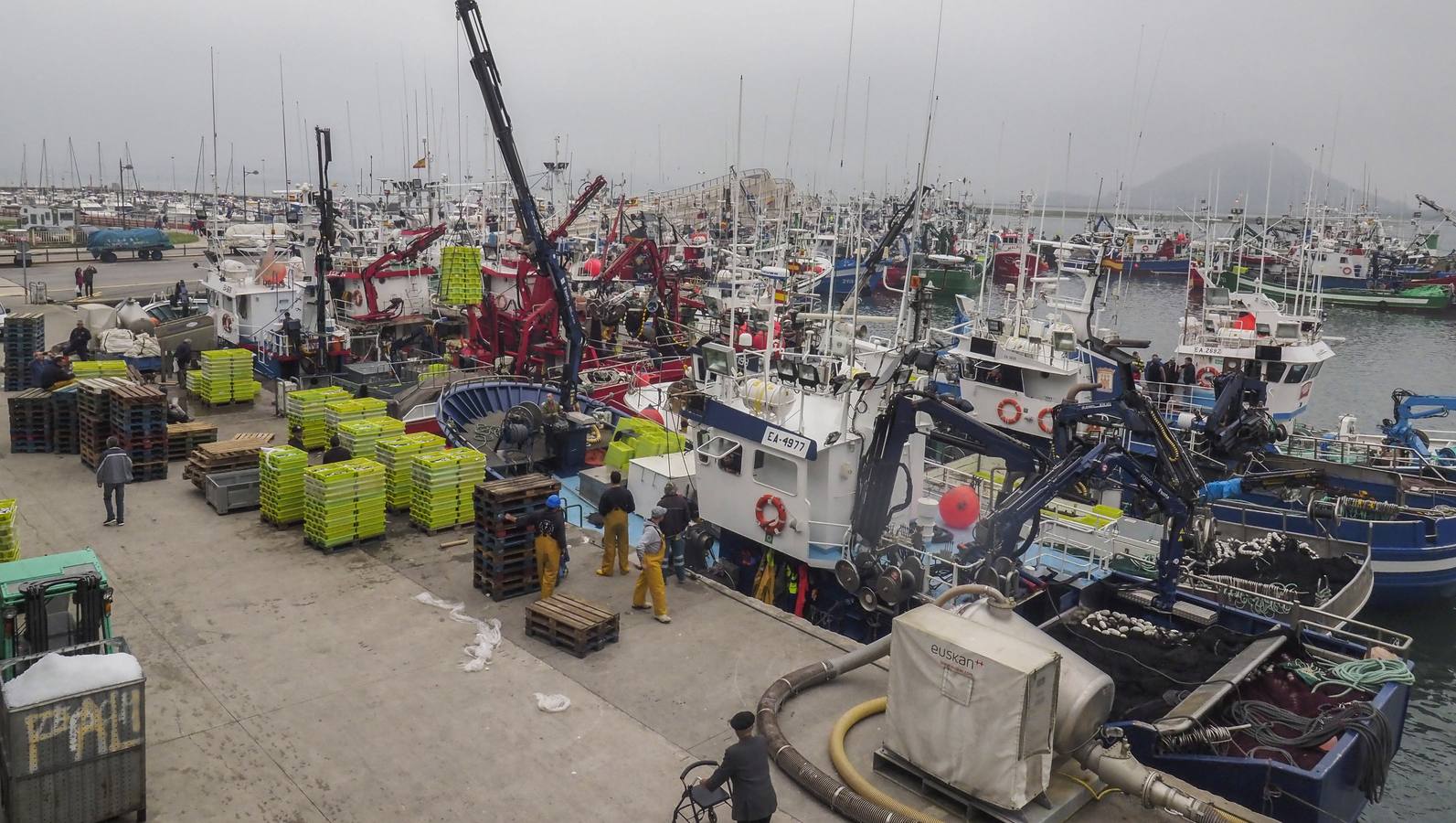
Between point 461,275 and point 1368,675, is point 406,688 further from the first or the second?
point 461,275

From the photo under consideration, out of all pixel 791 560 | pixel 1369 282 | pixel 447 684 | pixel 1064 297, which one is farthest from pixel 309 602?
pixel 1369 282

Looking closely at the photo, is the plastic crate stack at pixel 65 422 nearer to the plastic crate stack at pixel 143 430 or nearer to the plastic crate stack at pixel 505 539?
the plastic crate stack at pixel 143 430

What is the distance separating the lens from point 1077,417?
11516 mm

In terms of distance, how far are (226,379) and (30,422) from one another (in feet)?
13.4

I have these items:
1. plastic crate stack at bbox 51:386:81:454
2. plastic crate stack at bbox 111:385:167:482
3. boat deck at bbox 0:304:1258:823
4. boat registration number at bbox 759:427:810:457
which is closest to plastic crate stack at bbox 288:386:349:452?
plastic crate stack at bbox 111:385:167:482

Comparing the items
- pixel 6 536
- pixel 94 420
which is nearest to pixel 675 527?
pixel 6 536

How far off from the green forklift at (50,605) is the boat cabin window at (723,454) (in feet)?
22.1

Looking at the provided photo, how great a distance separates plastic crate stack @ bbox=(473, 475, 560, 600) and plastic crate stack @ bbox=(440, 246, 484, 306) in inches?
558

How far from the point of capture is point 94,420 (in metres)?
15.0

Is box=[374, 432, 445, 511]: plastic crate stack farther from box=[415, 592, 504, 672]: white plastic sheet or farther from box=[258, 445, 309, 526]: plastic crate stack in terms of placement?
box=[415, 592, 504, 672]: white plastic sheet

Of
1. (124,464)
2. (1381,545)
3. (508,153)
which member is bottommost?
(1381,545)

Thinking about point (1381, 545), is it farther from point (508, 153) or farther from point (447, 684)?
point (508, 153)

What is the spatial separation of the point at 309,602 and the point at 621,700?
161 inches

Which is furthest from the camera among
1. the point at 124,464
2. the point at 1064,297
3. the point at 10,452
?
the point at 1064,297
